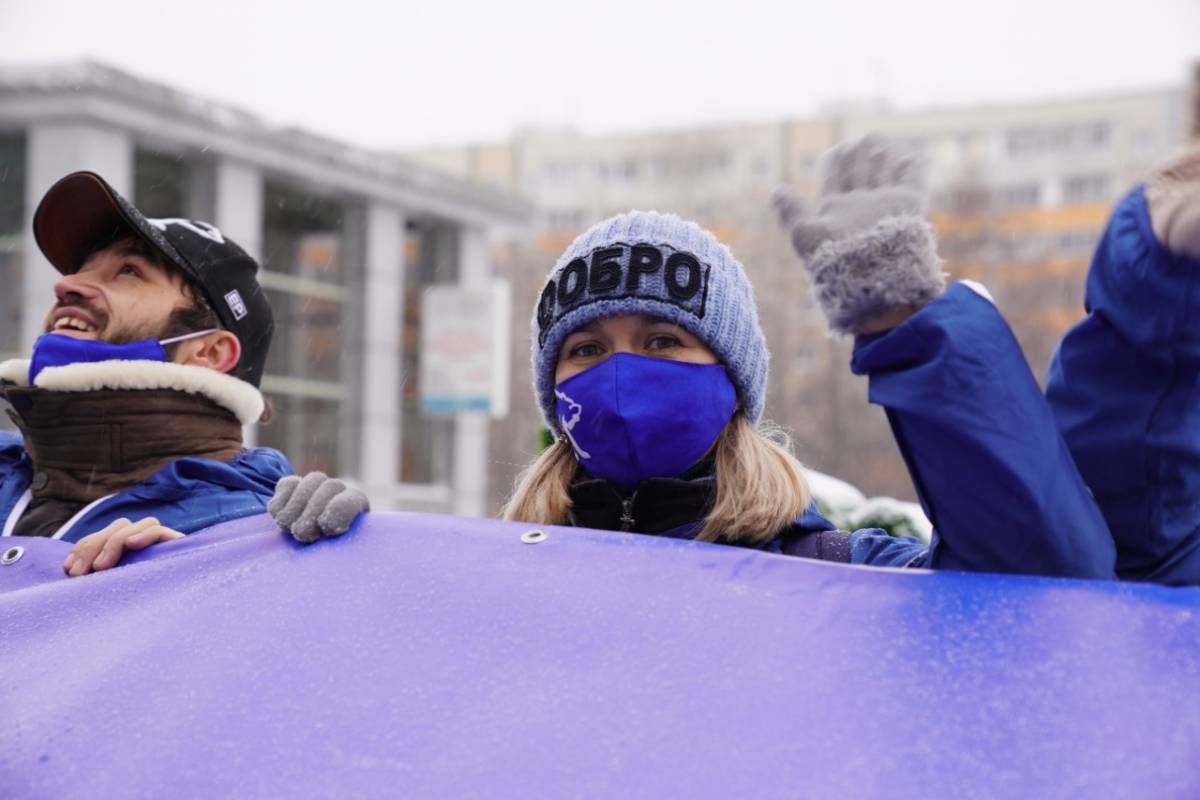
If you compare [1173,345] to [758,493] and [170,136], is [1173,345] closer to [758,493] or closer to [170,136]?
[758,493]

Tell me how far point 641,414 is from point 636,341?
164 millimetres

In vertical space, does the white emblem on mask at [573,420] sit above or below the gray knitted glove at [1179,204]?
below

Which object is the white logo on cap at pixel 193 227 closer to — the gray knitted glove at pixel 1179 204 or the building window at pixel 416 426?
→ the gray knitted glove at pixel 1179 204

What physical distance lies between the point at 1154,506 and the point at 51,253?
256cm

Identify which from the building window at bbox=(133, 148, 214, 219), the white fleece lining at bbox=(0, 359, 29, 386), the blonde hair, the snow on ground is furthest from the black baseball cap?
the building window at bbox=(133, 148, 214, 219)

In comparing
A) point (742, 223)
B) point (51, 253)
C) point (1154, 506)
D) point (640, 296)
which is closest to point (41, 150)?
point (51, 253)

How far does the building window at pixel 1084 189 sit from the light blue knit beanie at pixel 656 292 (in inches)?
1861

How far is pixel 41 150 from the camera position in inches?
468

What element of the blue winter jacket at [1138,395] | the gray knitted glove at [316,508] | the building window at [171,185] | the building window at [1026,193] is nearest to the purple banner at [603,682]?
the gray knitted glove at [316,508]

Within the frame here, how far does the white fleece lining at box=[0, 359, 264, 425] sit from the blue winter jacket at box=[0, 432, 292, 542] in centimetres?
16

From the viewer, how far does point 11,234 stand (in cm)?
1235

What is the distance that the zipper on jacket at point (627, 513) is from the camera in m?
2.38

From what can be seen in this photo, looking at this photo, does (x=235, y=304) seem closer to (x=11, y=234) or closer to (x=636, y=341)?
(x=636, y=341)

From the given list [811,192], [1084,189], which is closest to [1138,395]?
[811,192]
